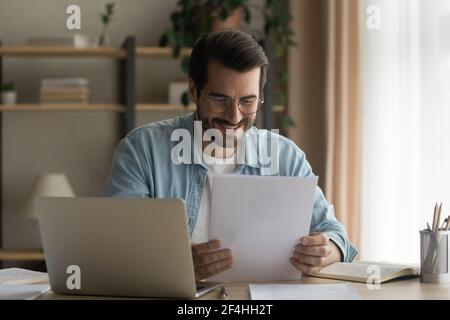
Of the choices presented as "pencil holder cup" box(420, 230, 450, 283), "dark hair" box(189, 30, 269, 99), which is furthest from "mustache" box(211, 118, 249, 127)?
"pencil holder cup" box(420, 230, 450, 283)

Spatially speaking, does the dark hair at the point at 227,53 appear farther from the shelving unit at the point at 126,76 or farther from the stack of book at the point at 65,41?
the stack of book at the point at 65,41

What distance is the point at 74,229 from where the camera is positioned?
1640 mm

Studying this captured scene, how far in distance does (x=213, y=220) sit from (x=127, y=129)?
2.27m

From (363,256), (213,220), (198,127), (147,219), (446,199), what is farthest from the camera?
(363,256)

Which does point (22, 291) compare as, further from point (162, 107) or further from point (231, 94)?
point (162, 107)

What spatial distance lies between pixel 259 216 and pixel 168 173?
21.2 inches

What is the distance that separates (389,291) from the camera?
68.9 inches

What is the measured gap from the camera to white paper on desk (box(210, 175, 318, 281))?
172 cm

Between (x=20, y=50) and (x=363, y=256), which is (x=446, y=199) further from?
(x=20, y=50)

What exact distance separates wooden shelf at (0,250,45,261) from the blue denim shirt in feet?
5.88

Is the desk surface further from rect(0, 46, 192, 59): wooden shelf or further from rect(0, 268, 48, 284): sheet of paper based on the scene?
rect(0, 46, 192, 59): wooden shelf

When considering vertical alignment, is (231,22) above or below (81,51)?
above

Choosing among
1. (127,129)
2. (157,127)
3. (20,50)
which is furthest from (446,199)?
(20,50)

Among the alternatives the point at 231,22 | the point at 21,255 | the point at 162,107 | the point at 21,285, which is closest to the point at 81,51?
the point at 162,107
